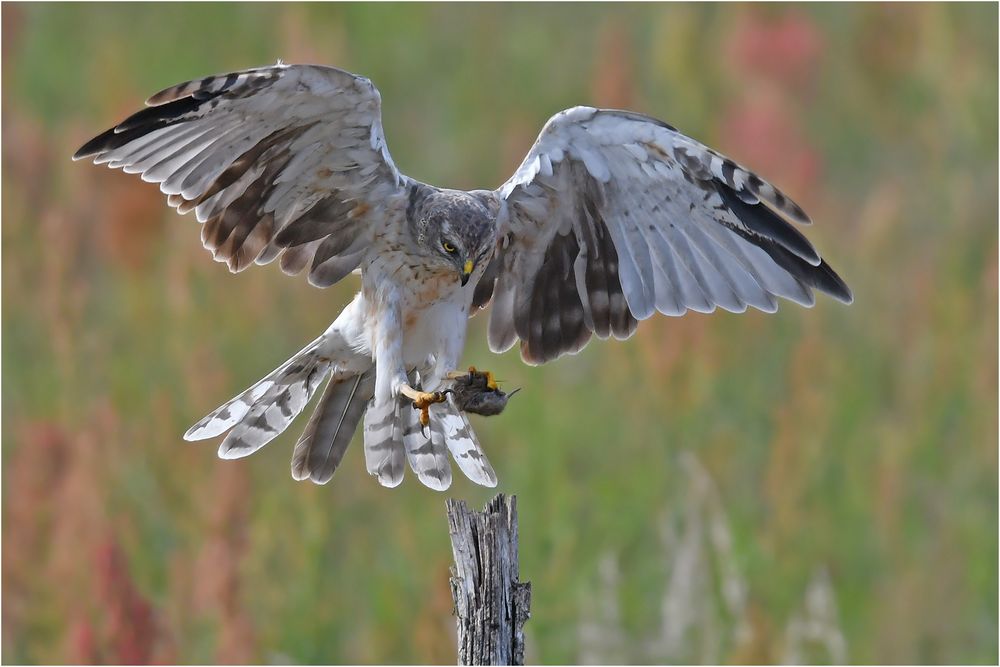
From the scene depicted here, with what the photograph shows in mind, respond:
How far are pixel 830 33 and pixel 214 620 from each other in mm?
7024

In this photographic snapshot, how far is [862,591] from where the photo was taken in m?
8.36

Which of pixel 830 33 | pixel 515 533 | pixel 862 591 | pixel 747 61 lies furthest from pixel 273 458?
pixel 830 33

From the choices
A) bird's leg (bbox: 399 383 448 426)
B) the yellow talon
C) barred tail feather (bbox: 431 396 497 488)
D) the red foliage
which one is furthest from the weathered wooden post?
the red foliage

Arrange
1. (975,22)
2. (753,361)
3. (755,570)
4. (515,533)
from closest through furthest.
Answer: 1. (515,533)
2. (755,570)
3. (753,361)
4. (975,22)

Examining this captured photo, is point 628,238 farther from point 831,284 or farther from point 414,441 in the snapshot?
point 414,441

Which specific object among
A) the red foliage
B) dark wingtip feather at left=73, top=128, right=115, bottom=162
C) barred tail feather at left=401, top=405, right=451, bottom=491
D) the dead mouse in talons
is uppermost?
the red foliage

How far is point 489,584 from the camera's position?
183 inches

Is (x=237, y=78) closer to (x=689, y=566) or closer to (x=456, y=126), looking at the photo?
(x=689, y=566)

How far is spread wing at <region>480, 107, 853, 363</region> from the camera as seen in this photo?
5332mm

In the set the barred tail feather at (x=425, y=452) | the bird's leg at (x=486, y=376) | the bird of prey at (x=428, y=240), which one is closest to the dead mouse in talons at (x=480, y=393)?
the bird's leg at (x=486, y=376)

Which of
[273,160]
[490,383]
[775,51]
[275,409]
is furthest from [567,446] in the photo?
[775,51]

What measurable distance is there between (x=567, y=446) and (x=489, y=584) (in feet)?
10.9

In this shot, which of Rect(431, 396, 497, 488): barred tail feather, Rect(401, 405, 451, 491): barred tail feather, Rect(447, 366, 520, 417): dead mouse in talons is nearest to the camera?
Rect(447, 366, 520, 417): dead mouse in talons

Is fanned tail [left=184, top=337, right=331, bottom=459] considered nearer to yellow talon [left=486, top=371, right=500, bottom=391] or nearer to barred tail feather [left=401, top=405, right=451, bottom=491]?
barred tail feather [left=401, top=405, right=451, bottom=491]
